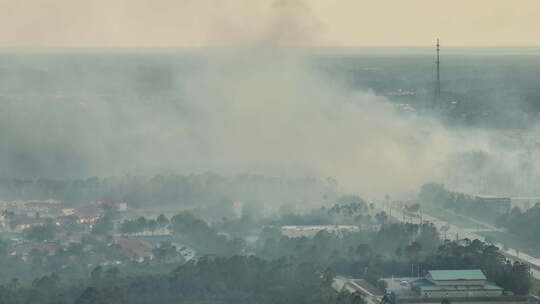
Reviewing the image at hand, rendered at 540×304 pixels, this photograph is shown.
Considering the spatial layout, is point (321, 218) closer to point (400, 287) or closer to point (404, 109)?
point (400, 287)

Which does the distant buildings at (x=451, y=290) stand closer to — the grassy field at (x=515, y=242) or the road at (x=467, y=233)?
the road at (x=467, y=233)

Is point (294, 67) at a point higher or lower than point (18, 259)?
higher

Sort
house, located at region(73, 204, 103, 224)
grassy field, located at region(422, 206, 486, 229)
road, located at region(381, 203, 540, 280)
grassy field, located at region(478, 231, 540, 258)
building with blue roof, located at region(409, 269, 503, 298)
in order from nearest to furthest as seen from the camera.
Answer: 1. building with blue roof, located at region(409, 269, 503, 298)
2. road, located at region(381, 203, 540, 280)
3. grassy field, located at region(478, 231, 540, 258)
4. grassy field, located at region(422, 206, 486, 229)
5. house, located at region(73, 204, 103, 224)

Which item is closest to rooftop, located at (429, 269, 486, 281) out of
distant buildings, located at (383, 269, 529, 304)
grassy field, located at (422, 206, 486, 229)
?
distant buildings, located at (383, 269, 529, 304)

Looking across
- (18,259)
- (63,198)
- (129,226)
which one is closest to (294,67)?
(63,198)

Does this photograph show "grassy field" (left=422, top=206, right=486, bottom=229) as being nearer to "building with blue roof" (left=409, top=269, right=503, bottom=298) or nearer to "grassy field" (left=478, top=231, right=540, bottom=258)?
"grassy field" (left=478, top=231, right=540, bottom=258)

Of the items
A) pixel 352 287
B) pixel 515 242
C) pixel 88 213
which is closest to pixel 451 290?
pixel 352 287
